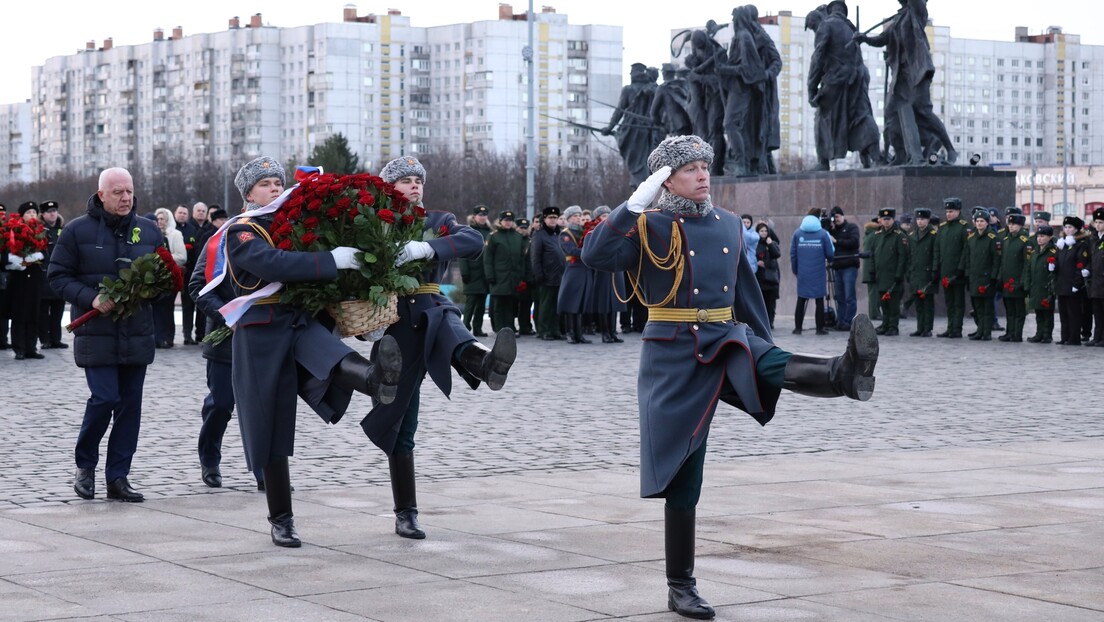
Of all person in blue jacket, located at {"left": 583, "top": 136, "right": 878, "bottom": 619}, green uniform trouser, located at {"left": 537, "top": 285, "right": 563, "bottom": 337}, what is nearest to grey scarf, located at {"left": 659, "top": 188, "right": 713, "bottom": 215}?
person in blue jacket, located at {"left": 583, "top": 136, "right": 878, "bottom": 619}

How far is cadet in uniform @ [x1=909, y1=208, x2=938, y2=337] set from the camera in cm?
2367

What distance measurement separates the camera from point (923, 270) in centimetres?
2388

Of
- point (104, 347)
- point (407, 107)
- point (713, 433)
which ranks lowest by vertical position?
point (713, 433)

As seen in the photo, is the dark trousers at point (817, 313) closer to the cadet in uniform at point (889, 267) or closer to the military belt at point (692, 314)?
the cadet in uniform at point (889, 267)

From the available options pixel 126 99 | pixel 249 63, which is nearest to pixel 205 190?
pixel 249 63

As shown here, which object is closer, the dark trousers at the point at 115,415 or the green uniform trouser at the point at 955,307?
the dark trousers at the point at 115,415

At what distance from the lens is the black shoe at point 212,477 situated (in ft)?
31.0

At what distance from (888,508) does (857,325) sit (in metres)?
2.77

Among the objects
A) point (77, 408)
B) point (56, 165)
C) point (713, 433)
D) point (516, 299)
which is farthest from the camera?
point (56, 165)

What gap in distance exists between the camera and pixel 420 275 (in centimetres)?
770

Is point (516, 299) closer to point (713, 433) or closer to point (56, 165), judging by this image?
point (713, 433)

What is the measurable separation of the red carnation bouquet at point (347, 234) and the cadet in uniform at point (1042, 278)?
1624 cm

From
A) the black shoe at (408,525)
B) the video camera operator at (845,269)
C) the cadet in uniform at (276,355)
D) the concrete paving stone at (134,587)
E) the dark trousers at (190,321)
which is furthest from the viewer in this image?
the video camera operator at (845,269)

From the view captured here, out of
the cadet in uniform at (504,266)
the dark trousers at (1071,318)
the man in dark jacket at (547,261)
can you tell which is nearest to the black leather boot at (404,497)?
the man in dark jacket at (547,261)
